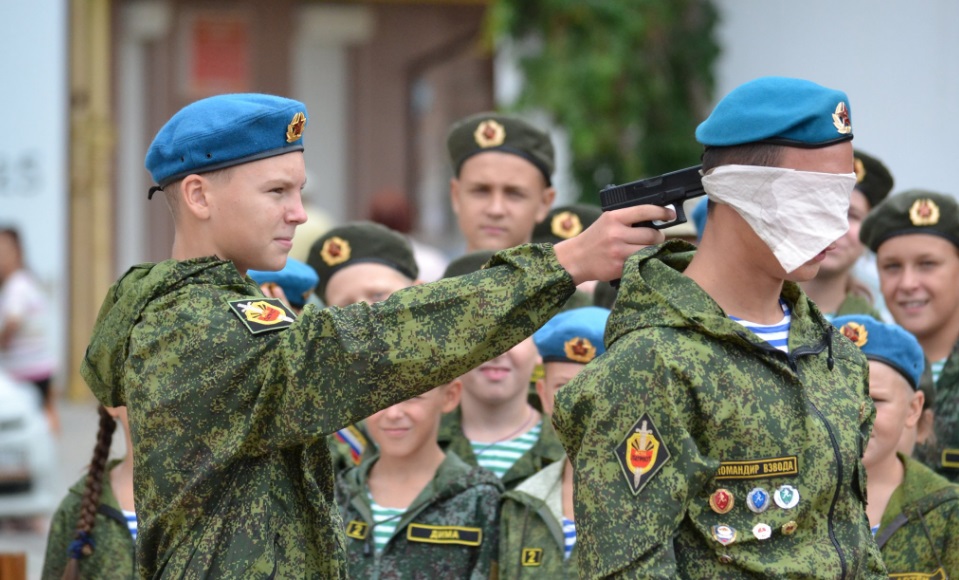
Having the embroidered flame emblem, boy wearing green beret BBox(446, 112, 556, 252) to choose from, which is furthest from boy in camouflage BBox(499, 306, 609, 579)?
the embroidered flame emblem

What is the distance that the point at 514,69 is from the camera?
11688mm

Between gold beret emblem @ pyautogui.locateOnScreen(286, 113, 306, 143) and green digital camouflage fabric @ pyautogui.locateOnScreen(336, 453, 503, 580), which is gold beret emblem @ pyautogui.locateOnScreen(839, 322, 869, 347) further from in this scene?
gold beret emblem @ pyautogui.locateOnScreen(286, 113, 306, 143)

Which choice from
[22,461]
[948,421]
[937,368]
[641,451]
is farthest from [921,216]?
[22,461]

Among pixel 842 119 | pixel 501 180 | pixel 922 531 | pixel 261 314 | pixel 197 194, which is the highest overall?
pixel 842 119

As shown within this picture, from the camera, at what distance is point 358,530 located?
157 inches

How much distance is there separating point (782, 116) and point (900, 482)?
1680mm

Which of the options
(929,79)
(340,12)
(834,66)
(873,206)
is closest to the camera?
(873,206)

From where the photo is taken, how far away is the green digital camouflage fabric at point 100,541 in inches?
151

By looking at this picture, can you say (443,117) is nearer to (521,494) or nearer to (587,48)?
(587,48)

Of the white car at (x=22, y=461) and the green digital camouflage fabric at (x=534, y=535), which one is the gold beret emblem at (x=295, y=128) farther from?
the white car at (x=22, y=461)

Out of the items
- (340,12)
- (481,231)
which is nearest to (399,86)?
(340,12)

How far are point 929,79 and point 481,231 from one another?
3918 mm

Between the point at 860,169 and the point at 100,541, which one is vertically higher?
the point at 860,169

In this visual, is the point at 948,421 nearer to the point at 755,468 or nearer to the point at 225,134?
the point at 755,468
